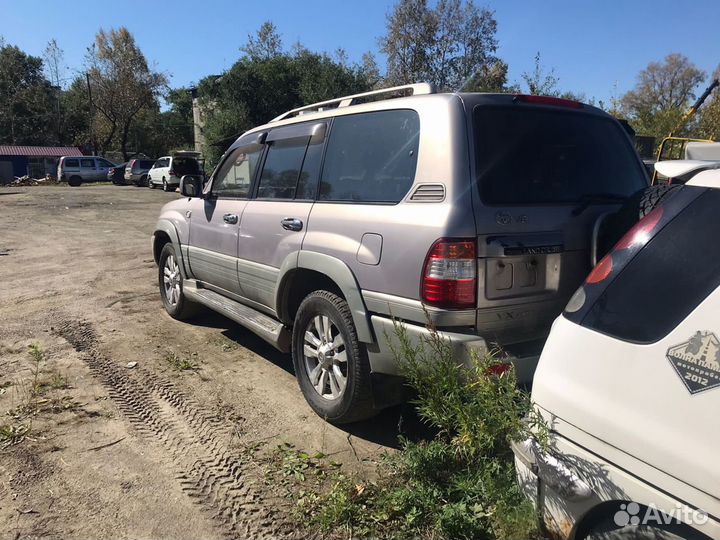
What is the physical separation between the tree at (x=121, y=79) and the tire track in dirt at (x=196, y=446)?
155ft

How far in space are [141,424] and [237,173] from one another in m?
2.36

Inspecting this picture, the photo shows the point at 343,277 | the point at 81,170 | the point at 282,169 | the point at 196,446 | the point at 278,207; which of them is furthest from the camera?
the point at 81,170

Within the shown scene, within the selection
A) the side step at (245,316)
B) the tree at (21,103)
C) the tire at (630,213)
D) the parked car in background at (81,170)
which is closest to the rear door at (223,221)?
the side step at (245,316)

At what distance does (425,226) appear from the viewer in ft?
9.41

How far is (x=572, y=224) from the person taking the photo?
3.08m

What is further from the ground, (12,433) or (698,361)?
(698,361)

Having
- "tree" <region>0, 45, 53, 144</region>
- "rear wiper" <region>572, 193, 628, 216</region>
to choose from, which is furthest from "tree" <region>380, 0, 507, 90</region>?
"tree" <region>0, 45, 53, 144</region>

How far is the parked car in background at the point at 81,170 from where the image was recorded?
3591 cm

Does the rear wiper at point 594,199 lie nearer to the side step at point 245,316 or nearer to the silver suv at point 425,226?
the silver suv at point 425,226

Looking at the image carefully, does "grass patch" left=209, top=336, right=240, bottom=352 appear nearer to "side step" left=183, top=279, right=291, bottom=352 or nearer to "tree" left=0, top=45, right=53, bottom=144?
"side step" left=183, top=279, right=291, bottom=352

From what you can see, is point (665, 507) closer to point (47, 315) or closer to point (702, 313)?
point (702, 313)

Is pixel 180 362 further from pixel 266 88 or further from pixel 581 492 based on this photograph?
pixel 266 88

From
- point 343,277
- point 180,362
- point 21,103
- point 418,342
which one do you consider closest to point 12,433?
point 180,362

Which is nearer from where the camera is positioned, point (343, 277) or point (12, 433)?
point (343, 277)
